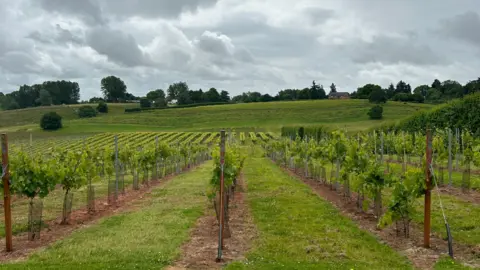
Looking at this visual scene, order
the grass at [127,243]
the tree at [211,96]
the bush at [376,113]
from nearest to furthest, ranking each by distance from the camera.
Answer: the grass at [127,243]
the bush at [376,113]
the tree at [211,96]

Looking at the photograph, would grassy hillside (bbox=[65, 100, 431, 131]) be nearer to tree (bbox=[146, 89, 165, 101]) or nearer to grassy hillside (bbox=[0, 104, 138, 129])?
grassy hillside (bbox=[0, 104, 138, 129])

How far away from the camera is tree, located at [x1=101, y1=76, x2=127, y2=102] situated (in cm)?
16950

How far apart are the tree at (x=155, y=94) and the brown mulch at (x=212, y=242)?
151 m

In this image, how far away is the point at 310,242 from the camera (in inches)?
429

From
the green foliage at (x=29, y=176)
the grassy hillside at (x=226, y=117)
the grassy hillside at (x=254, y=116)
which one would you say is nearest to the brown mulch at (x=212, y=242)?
the green foliage at (x=29, y=176)

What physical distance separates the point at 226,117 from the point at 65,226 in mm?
98871

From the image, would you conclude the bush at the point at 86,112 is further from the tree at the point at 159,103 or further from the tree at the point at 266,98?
the tree at the point at 266,98

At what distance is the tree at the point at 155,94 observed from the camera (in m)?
163

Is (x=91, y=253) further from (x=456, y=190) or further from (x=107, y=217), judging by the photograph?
(x=456, y=190)

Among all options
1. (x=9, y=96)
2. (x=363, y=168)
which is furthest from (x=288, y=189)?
(x=9, y=96)

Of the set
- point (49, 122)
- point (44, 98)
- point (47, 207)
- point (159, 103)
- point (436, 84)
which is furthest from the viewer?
point (44, 98)

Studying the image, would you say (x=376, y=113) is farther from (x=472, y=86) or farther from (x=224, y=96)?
(x=224, y=96)

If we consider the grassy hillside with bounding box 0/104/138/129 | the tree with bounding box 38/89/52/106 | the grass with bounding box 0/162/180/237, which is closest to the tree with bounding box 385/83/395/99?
the grassy hillside with bounding box 0/104/138/129

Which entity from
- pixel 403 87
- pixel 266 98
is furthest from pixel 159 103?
pixel 403 87
